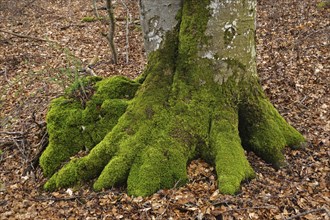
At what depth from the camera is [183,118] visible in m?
4.02

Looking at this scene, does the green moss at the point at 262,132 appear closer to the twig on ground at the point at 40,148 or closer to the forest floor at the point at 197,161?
the forest floor at the point at 197,161

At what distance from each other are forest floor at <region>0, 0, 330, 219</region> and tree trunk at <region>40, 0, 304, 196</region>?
0.19 m

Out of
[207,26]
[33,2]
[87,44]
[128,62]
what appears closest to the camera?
[207,26]

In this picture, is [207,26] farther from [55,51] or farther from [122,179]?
[55,51]

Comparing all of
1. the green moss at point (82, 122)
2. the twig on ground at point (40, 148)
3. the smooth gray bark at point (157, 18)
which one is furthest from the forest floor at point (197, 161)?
the smooth gray bark at point (157, 18)

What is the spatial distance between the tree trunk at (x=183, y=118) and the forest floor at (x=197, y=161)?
0.61ft

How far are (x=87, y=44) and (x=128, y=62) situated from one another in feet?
7.88

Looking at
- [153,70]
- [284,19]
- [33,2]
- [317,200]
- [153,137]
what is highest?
[33,2]

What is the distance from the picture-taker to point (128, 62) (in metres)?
9.20

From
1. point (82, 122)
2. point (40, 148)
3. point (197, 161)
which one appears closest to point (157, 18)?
point (82, 122)

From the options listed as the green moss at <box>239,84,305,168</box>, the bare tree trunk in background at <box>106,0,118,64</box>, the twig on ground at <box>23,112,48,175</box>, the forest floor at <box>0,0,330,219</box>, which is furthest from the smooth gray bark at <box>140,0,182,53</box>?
the bare tree trunk in background at <box>106,0,118,64</box>

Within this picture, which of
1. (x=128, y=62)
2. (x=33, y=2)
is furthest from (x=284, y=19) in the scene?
(x=33, y=2)

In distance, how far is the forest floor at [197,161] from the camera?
341 cm

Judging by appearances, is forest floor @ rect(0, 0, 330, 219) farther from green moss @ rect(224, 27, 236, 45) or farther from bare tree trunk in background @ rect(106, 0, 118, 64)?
green moss @ rect(224, 27, 236, 45)
